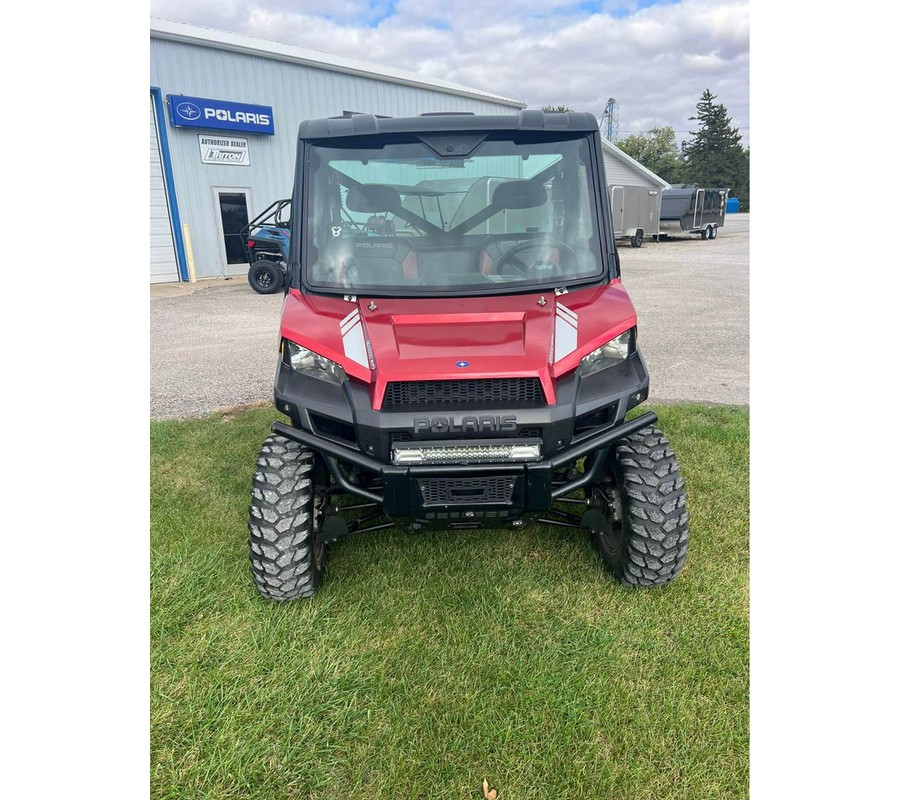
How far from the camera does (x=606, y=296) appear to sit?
2838 millimetres

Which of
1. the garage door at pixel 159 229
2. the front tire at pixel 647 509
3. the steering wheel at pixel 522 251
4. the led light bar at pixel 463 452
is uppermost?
the garage door at pixel 159 229

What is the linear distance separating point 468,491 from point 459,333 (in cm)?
64

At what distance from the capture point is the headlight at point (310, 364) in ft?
8.45

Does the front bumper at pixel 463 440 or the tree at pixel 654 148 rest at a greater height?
the tree at pixel 654 148

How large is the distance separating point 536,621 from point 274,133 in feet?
54.4

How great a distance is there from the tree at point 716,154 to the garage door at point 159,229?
58.6 m

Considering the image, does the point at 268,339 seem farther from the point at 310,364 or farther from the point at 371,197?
the point at 310,364

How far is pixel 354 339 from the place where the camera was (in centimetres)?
257

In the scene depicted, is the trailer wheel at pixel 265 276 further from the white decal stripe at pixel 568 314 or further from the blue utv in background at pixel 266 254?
the white decal stripe at pixel 568 314

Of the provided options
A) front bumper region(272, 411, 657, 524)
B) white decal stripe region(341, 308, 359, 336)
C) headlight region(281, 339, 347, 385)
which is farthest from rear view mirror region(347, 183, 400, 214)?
front bumper region(272, 411, 657, 524)

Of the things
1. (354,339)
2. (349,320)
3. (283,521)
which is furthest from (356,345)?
(283,521)

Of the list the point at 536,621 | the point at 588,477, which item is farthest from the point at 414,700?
the point at 588,477

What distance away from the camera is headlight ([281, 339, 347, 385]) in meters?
2.58

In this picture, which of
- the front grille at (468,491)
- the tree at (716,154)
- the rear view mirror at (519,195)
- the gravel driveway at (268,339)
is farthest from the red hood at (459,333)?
the tree at (716,154)
